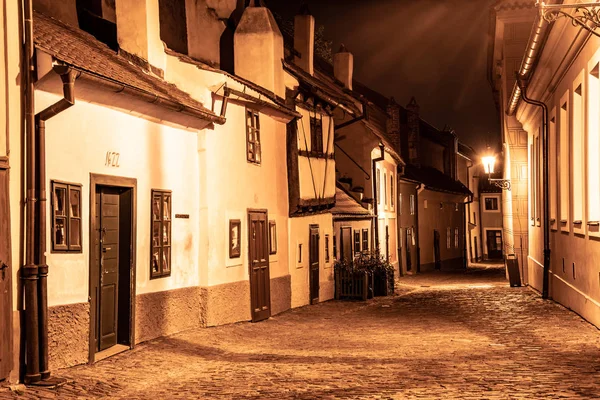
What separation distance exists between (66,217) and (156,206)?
2.96m

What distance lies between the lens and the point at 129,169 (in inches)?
490

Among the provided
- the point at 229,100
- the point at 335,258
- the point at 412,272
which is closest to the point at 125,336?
the point at 229,100

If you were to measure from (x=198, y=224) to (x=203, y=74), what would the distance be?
8.56 feet

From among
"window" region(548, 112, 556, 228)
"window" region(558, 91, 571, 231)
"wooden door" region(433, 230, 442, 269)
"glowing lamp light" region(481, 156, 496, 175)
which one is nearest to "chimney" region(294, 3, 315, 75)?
"glowing lamp light" region(481, 156, 496, 175)

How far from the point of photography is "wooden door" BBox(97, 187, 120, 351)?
1188 cm

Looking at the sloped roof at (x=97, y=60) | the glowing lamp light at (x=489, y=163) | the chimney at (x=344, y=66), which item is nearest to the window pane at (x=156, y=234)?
the sloped roof at (x=97, y=60)

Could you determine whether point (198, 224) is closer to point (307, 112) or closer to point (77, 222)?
point (77, 222)

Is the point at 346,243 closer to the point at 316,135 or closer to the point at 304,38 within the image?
the point at 316,135

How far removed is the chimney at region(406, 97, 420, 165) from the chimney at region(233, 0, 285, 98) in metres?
27.8

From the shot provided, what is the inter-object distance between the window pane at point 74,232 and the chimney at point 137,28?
3970 mm

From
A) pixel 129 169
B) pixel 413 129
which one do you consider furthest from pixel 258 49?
pixel 413 129

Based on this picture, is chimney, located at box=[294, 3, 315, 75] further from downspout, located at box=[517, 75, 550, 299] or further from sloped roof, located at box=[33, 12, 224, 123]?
sloped roof, located at box=[33, 12, 224, 123]

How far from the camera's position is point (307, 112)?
22.1 metres

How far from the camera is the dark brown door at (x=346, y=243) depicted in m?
28.0
